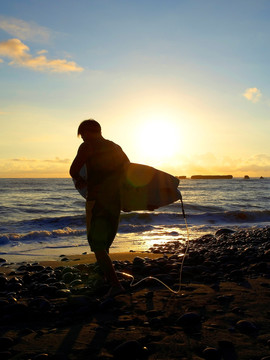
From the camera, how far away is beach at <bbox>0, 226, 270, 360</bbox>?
2686mm

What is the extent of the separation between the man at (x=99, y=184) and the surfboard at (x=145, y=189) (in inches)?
11.5

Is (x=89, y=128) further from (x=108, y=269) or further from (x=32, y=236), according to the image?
(x=32, y=236)

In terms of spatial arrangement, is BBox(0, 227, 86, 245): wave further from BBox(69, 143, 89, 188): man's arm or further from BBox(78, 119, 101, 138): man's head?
BBox(78, 119, 101, 138): man's head

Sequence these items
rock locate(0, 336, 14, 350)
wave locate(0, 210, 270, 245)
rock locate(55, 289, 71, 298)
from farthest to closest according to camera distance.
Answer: wave locate(0, 210, 270, 245), rock locate(55, 289, 71, 298), rock locate(0, 336, 14, 350)

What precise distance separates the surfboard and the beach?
112 centimetres

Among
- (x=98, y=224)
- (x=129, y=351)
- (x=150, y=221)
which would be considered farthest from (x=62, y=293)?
(x=150, y=221)

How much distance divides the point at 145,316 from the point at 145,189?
207cm

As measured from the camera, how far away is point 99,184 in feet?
14.5

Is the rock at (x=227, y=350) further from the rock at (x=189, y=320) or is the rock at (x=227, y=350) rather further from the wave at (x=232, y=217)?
the wave at (x=232, y=217)

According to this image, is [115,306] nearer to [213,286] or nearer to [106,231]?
[106,231]

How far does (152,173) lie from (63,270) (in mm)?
2575

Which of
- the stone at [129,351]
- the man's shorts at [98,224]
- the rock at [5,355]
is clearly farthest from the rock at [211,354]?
the man's shorts at [98,224]

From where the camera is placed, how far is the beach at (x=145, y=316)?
2686 millimetres

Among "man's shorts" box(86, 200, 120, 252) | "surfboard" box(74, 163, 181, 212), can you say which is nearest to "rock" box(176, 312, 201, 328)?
"man's shorts" box(86, 200, 120, 252)
